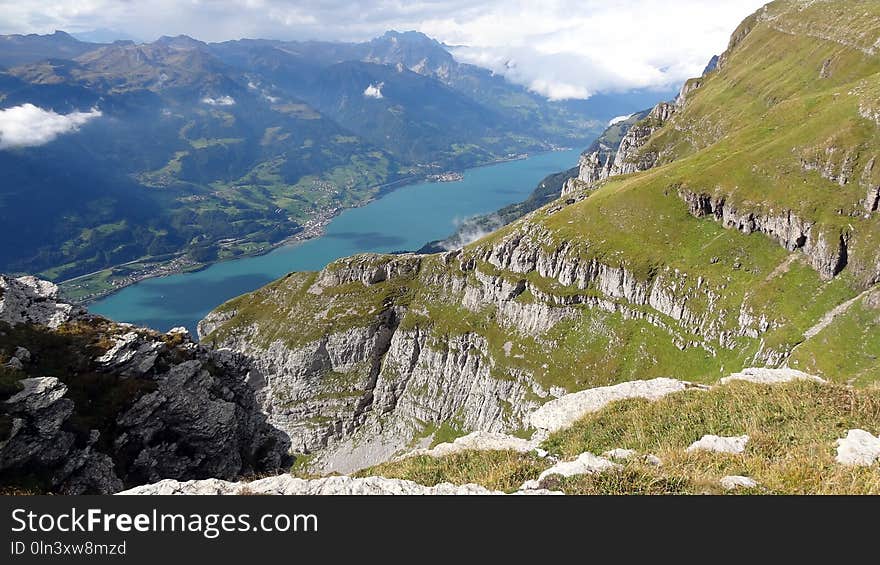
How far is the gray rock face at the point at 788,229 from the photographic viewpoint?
79.0m

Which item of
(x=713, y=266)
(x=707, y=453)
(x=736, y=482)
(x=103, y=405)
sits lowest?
(x=103, y=405)

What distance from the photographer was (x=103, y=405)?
87.2 ft

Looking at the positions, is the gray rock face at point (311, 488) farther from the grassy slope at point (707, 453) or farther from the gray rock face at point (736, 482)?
the gray rock face at point (736, 482)

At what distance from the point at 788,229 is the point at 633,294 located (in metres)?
30.9

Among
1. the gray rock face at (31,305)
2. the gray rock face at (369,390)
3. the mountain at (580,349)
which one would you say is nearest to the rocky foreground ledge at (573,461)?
the mountain at (580,349)

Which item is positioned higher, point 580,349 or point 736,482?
point 736,482

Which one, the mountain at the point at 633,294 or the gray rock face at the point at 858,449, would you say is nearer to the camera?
the gray rock face at the point at 858,449

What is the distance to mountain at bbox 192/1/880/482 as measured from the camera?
80.4m

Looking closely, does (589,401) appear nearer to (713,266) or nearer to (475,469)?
(475,469)

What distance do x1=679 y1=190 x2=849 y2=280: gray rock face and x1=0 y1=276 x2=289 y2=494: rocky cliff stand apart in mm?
93556

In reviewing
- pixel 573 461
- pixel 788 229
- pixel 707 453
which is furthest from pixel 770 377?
pixel 788 229

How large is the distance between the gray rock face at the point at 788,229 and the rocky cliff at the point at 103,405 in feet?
307
